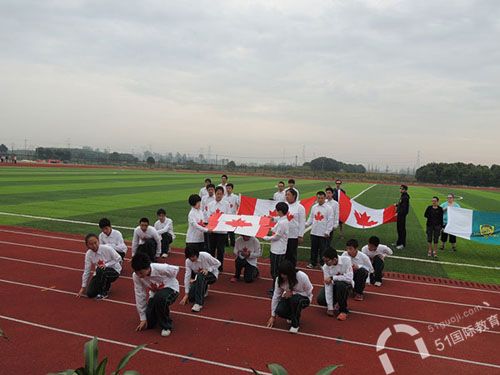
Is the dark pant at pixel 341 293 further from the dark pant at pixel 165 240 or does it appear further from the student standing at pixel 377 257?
the dark pant at pixel 165 240

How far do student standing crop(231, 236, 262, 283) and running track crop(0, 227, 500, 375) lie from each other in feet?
0.76

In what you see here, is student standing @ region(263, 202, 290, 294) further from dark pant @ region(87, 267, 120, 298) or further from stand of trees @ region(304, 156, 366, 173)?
stand of trees @ region(304, 156, 366, 173)

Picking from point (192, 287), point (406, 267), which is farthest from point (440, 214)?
point (192, 287)

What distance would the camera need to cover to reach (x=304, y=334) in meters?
5.82

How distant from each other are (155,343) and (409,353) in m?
3.48

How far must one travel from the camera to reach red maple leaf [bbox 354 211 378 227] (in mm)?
12078

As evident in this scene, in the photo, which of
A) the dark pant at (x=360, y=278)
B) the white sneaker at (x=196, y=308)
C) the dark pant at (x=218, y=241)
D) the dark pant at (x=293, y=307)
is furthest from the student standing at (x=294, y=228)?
the white sneaker at (x=196, y=308)

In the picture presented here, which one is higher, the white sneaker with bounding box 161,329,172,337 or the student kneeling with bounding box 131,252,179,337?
the student kneeling with bounding box 131,252,179,337

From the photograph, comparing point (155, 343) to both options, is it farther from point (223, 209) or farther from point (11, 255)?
point (11, 255)

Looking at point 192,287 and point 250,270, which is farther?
point 250,270

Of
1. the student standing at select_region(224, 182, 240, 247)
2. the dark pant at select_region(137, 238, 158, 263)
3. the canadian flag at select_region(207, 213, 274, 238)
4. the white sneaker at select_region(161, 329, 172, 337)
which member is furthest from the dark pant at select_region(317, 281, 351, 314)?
the student standing at select_region(224, 182, 240, 247)

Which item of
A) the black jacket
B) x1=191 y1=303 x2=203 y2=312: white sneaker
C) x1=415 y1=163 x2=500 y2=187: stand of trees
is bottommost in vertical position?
x1=191 y1=303 x2=203 y2=312: white sneaker

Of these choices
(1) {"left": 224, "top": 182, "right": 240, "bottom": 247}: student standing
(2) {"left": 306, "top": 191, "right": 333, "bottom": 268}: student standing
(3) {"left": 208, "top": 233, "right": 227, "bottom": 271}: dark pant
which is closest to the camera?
(3) {"left": 208, "top": 233, "right": 227, "bottom": 271}: dark pant

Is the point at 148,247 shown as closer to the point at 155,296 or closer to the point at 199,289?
the point at 199,289
